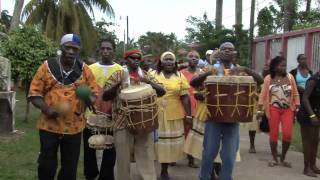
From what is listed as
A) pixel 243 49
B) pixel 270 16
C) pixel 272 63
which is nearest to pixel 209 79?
pixel 272 63

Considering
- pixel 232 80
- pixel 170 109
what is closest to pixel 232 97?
pixel 232 80

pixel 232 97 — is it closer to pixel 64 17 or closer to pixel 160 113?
pixel 160 113

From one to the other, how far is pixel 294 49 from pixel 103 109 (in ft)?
37.2

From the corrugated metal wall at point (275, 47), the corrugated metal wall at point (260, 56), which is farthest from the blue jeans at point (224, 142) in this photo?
the corrugated metal wall at point (260, 56)

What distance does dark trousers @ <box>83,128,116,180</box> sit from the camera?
664 cm

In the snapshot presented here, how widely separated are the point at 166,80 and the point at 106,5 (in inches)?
867

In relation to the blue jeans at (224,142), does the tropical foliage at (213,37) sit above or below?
above

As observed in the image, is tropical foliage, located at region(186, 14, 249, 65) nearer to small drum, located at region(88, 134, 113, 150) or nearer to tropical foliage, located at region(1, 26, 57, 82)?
tropical foliage, located at region(1, 26, 57, 82)

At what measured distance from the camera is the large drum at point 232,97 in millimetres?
6145

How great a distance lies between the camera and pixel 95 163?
7.00 metres

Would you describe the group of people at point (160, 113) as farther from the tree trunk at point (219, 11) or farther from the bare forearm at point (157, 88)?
the tree trunk at point (219, 11)

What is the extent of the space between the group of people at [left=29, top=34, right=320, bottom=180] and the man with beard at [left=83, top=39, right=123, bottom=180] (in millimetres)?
12

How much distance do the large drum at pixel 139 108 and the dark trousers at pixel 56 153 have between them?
61cm

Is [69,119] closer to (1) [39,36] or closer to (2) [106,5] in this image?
(1) [39,36]
